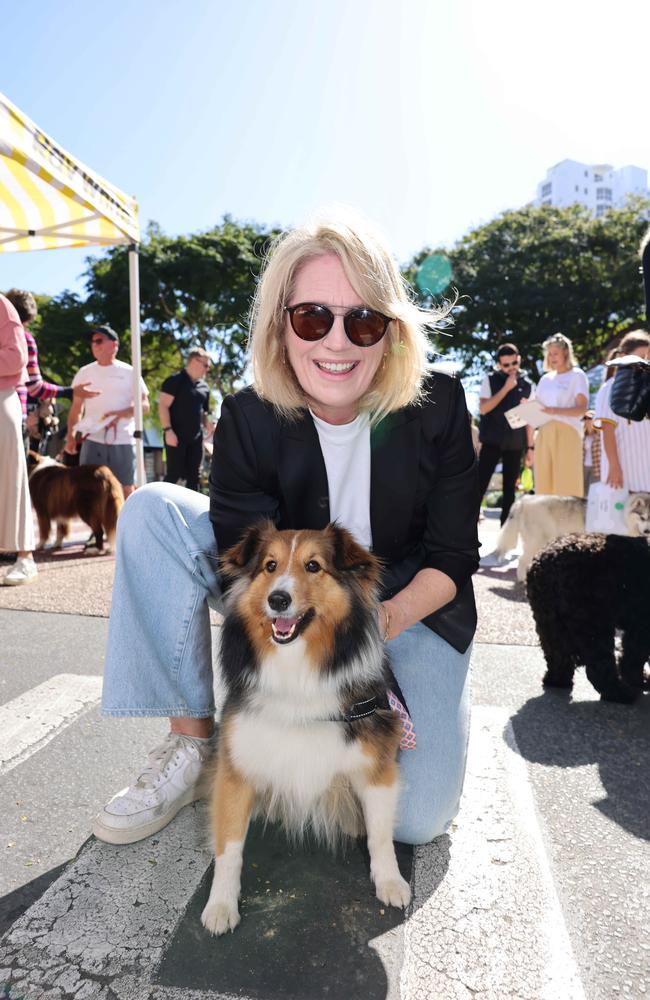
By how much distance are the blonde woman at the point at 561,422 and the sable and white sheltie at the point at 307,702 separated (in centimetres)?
554

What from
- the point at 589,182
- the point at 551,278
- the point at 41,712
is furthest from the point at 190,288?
the point at 589,182

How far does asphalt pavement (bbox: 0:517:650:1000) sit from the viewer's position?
1.57m

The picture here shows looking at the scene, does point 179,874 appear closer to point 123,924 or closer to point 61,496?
point 123,924

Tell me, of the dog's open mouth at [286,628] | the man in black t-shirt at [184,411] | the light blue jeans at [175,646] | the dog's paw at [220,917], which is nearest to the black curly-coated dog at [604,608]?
the light blue jeans at [175,646]

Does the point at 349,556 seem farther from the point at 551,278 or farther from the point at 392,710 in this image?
the point at 551,278

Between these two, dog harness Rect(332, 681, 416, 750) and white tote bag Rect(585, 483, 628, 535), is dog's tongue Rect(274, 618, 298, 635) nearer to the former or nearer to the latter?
dog harness Rect(332, 681, 416, 750)

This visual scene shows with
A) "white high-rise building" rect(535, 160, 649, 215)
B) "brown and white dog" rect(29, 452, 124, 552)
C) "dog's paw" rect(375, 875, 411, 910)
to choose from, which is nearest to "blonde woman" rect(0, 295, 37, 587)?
"brown and white dog" rect(29, 452, 124, 552)

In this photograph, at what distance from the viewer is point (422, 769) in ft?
7.13

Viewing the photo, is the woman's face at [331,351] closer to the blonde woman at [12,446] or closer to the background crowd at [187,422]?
the background crowd at [187,422]

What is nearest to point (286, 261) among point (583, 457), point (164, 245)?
point (583, 457)

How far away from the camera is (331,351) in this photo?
2.16 m

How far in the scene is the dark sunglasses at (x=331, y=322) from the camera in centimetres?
214

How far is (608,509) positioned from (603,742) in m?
2.61

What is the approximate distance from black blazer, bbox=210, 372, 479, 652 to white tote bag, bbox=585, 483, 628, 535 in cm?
316
